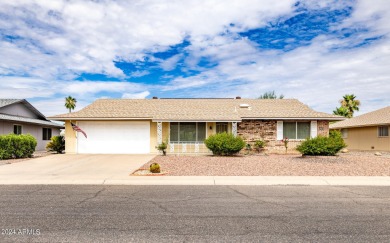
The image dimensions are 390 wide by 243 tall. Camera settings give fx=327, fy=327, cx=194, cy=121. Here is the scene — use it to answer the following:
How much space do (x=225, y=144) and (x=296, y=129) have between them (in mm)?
6567

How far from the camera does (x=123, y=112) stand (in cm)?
2519

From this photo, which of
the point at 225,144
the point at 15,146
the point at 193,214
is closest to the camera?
the point at 193,214

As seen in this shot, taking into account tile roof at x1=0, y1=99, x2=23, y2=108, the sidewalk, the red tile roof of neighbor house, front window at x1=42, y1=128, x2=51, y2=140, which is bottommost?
the sidewalk

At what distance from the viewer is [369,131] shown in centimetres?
3180

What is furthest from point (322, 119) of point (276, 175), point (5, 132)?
point (5, 132)

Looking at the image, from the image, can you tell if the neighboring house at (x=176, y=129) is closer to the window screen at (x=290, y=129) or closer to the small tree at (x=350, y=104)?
the window screen at (x=290, y=129)

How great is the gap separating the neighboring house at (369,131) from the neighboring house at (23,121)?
1218 inches

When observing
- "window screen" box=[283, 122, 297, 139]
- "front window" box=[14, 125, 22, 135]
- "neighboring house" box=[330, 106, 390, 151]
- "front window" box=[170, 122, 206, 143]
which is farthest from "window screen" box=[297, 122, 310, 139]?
"front window" box=[14, 125, 22, 135]

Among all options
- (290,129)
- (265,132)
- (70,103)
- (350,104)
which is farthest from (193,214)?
(70,103)

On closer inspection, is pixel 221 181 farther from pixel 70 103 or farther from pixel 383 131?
pixel 70 103

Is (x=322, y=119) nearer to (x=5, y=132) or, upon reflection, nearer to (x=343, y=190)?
(x=343, y=190)

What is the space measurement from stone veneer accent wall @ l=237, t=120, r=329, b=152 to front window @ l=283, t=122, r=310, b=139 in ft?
1.89

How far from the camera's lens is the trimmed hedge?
20375 mm

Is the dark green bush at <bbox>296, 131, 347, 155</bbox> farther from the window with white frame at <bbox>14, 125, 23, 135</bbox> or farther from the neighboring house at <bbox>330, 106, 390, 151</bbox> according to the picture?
the window with white frame at <bbox>14, 125, 23, 135</bbox>
